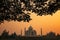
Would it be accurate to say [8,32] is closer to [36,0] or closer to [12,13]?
[12,13]

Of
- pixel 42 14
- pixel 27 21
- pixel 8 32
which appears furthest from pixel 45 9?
pixel 8 32

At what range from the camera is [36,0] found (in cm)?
3070

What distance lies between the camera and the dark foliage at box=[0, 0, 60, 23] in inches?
1210

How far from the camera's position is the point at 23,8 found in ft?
105

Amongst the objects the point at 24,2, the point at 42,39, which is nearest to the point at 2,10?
the point at 24,2

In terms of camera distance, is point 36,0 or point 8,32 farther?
point 8,32

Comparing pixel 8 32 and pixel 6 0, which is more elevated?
pixel 6 0

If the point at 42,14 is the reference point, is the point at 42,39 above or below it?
below

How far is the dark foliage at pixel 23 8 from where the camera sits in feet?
101

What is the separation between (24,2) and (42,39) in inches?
238

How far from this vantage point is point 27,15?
104 feet

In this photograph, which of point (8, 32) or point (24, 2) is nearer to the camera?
point (24, 2)

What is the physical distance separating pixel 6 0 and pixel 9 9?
4.64ft

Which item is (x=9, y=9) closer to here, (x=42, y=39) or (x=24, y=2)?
(x=24, y=2)
